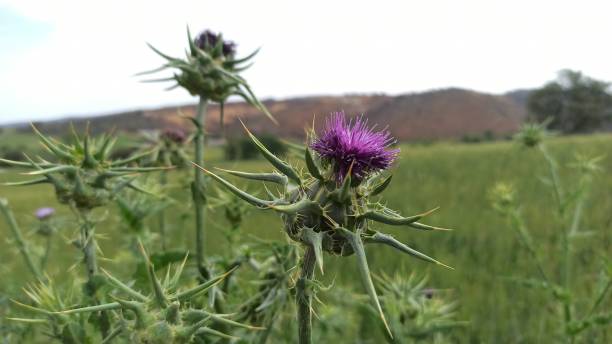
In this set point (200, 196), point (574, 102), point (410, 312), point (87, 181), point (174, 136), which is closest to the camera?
point (87, 181)

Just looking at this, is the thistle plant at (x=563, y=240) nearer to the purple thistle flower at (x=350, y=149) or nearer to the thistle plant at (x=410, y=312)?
the thistle plant at (x=410, y=312)

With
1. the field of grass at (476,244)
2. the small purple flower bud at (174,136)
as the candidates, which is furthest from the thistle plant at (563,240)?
the small purple flower bud at (174,136)

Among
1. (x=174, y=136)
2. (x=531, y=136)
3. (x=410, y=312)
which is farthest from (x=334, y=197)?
(x=531, y=136)

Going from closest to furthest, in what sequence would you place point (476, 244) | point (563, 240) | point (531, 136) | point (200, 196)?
point (200, 196)
point (563, 240)
point (531, 136)
point (476, 244)

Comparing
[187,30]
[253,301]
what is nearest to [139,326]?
[253,301]

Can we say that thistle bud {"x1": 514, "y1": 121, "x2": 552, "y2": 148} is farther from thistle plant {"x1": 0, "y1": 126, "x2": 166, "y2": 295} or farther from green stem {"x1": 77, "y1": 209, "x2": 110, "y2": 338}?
green stem {"x1": 77, "y1": 209, "x2": 110, "y2": 338}

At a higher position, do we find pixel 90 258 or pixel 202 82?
pixel 202 82

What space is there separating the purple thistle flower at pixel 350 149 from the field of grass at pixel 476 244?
0.84 m

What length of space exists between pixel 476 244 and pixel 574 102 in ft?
139

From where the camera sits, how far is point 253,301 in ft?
6.76

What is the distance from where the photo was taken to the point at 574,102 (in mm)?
43531

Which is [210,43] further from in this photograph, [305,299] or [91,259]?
[305,299]

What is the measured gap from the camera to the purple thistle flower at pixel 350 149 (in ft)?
4.37

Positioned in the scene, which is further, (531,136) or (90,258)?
(531,136)
